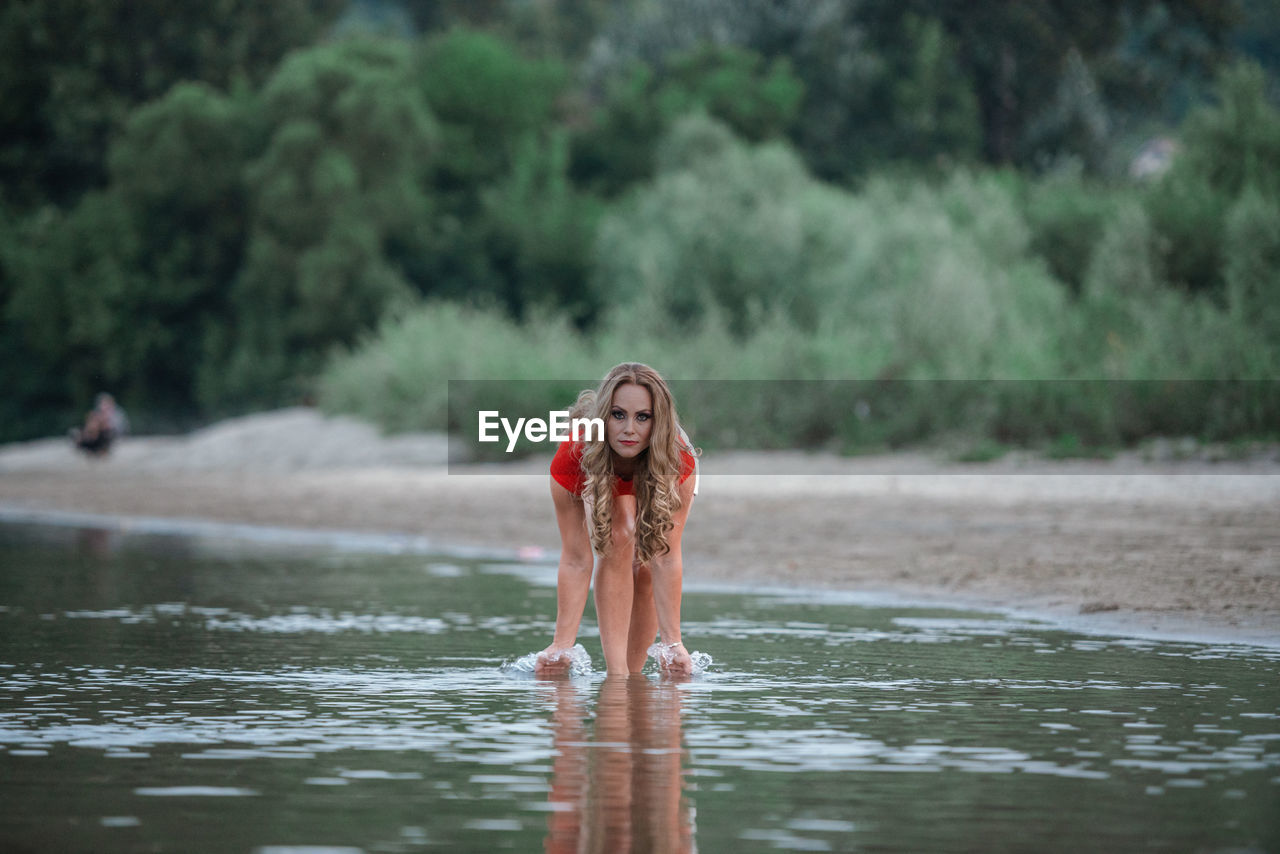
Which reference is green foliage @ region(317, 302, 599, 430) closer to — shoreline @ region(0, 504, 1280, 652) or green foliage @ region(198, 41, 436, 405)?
shoreline @ region(0, 504, 1280, 652)

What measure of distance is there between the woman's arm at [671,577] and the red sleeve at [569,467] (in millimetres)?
480

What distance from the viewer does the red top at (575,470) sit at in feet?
30.5

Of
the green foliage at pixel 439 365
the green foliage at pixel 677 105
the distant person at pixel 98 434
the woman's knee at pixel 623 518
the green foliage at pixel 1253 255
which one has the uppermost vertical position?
the green foliage at pixel 677 105

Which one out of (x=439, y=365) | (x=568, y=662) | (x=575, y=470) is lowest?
(x=568, y=662)

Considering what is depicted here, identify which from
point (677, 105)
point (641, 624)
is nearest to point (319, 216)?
point (677, 105)

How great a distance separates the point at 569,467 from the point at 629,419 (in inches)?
19.3

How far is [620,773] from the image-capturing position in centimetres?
704

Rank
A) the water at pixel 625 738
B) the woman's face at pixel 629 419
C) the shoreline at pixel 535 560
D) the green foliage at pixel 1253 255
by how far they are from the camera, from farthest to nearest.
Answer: the green foliage at pixel 1253 255, the shoreline at pixel 535 560, the woman's face at pixel 629 419, the water at pixel 625 738

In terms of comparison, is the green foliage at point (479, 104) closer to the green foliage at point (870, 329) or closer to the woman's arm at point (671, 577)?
the green foliage at point (870, 329)

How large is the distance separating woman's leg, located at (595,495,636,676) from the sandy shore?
3.77m

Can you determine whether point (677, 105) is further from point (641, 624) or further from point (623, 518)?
point (623, 518)

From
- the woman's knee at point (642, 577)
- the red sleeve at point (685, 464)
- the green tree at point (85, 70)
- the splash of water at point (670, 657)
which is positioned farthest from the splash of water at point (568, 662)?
the green tree at point (85, 70)

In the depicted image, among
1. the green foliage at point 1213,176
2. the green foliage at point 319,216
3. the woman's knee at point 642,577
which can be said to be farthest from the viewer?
the green foliage at point 319,216

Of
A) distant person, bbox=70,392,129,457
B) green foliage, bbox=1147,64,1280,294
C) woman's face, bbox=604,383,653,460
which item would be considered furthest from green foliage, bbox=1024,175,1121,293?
woman's face, bbox=604,383,653,460
